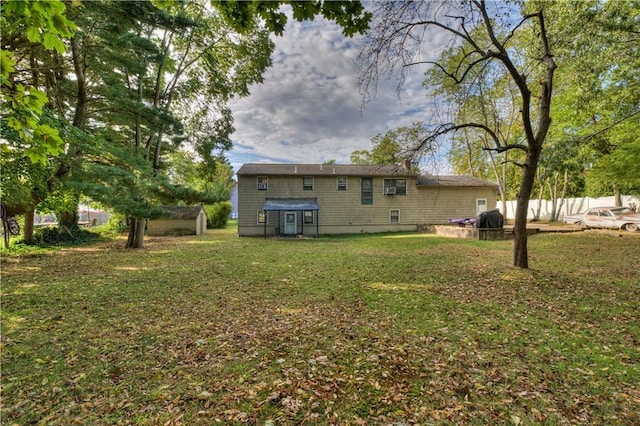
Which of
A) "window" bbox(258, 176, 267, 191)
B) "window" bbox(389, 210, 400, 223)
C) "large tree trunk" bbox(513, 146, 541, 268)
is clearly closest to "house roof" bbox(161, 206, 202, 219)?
"window" bbox(258, 176, 267, 191)

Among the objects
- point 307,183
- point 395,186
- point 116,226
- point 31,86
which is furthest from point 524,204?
point 116,226

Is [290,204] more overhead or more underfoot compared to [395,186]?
more underfoot

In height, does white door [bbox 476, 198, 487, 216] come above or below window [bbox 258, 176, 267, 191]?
below

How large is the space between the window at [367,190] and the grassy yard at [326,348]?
1419 cm

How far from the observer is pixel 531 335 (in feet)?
13.2

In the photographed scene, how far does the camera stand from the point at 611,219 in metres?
16.5

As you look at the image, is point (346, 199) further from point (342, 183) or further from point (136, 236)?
point (136, 236)

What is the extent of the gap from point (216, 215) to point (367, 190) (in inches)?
746

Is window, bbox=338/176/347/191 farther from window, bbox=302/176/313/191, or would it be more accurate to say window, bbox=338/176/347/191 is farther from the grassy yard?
the grassy yard

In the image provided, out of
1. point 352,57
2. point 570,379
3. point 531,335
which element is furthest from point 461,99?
point 570,379

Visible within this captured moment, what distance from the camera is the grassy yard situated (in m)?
2.58

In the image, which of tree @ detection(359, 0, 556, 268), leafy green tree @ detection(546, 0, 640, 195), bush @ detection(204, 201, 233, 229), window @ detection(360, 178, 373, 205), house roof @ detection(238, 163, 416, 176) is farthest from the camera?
bush @ detection(204, 201, 233, 229)

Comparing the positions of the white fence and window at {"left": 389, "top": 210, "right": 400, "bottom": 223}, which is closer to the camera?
the white fence

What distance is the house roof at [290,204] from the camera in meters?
18.9
